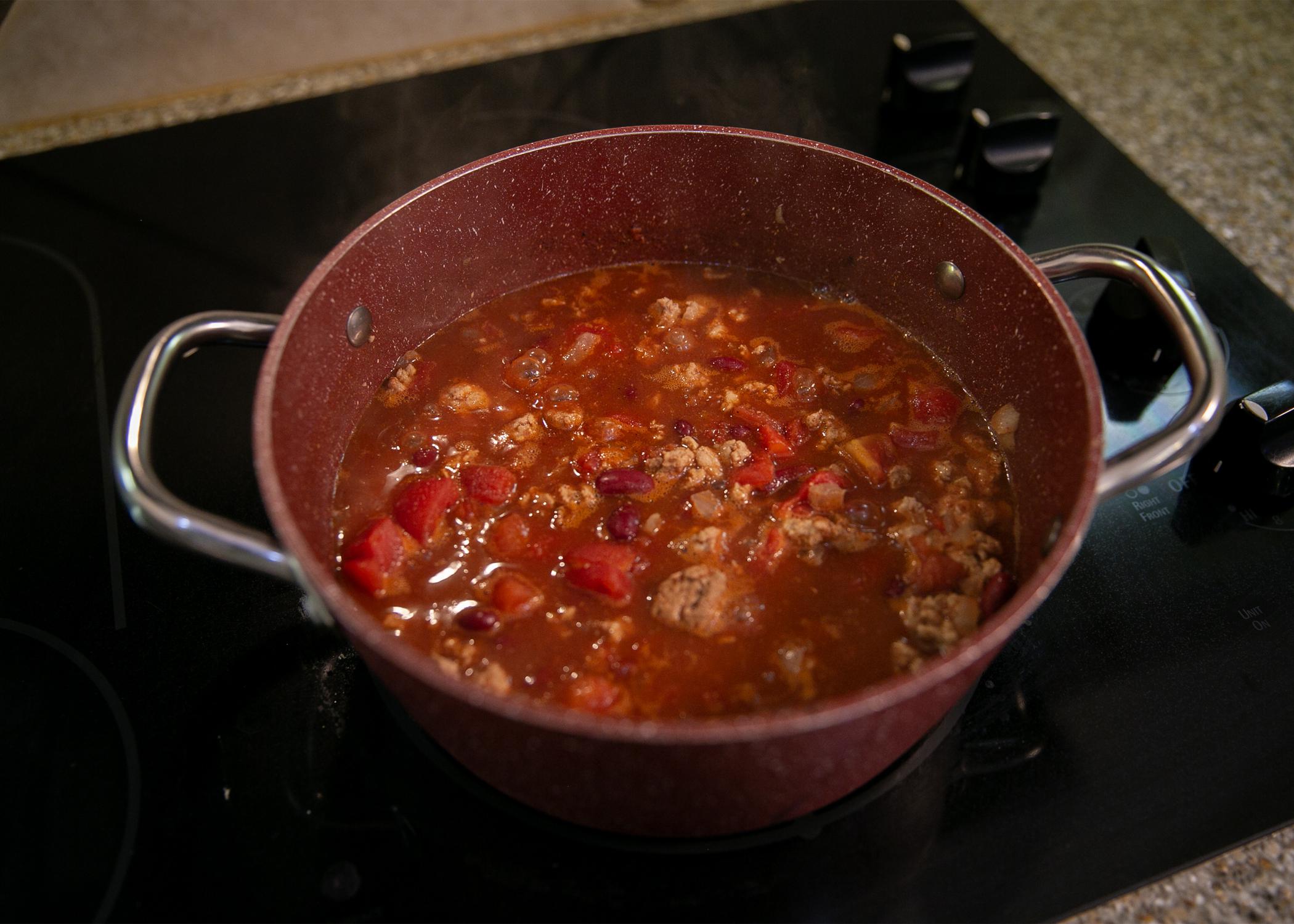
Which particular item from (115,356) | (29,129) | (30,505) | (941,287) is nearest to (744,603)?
(941,287)

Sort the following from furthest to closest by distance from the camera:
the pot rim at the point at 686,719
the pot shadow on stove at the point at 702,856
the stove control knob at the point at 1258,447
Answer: the stove control knob at the point at 1258,447 → the pot shadow on stove at the point at 702,856 → the pot rim at the point at 686,719

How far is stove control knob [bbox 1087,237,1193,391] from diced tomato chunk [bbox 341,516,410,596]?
131cm

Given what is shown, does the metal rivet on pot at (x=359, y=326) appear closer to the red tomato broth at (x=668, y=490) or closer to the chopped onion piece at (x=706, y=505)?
the red tomato broth at (x=668, y=490)

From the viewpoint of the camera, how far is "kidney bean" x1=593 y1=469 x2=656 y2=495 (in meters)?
1.52

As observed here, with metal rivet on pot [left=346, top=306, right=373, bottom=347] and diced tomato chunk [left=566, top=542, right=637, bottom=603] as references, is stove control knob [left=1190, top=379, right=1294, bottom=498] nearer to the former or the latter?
diced tomato chunk [left=566, top=542, right=637, bottom=603]

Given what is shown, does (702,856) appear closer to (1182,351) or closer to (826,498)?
(826,498)

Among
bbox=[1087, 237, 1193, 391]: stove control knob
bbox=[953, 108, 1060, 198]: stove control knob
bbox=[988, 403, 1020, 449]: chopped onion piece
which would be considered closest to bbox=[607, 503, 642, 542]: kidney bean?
bbox=[988, 403, 1020, 449]: chopped onion piece

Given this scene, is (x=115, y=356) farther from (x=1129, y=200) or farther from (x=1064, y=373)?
Result: (x=1129, y=200)

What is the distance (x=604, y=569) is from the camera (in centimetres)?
141

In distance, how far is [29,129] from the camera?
8.07 feet

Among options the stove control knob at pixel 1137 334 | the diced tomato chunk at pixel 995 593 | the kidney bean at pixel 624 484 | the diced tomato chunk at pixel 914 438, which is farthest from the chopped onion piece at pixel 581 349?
the stove control knob at pixel 1137 334

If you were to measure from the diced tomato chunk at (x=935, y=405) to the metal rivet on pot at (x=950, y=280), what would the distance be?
0.56 ft

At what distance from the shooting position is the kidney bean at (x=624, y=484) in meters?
1.52

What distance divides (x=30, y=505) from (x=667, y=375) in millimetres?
1165
